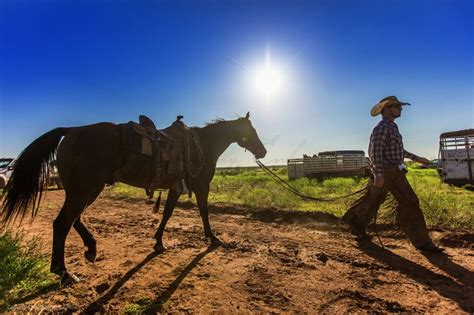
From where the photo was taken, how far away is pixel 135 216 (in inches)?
320

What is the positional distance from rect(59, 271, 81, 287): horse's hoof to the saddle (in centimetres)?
159

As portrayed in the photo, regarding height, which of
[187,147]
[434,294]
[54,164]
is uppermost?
[187,147]

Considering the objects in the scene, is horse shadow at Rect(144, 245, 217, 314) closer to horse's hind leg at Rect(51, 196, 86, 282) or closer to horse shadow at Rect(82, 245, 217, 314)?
horse shadow at Rect(82, 245, 217, 314)

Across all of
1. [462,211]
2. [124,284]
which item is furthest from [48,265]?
[462,211]

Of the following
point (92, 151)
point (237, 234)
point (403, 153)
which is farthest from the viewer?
point (237, 234)

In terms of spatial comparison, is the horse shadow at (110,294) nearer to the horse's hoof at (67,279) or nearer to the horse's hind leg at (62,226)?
the horse's hoof at (67,279)

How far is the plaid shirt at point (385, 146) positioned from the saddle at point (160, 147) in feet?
10.2

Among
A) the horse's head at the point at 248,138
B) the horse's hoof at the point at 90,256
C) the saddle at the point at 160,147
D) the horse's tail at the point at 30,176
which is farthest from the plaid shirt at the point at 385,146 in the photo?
the horse's tail at the point at 30,176

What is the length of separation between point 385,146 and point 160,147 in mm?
3537

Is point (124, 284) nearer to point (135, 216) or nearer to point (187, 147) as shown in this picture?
point (187, 147)

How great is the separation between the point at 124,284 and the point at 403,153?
174 inches

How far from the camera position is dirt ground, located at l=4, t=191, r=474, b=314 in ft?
9.27

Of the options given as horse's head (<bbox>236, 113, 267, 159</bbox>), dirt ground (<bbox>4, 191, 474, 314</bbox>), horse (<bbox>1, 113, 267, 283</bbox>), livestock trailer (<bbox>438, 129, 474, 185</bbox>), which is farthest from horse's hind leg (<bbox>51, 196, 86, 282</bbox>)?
livestock trailer (<bbox>438, 129, 474, 185</bbox>)

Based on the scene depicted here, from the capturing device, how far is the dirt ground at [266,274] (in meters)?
2.83
